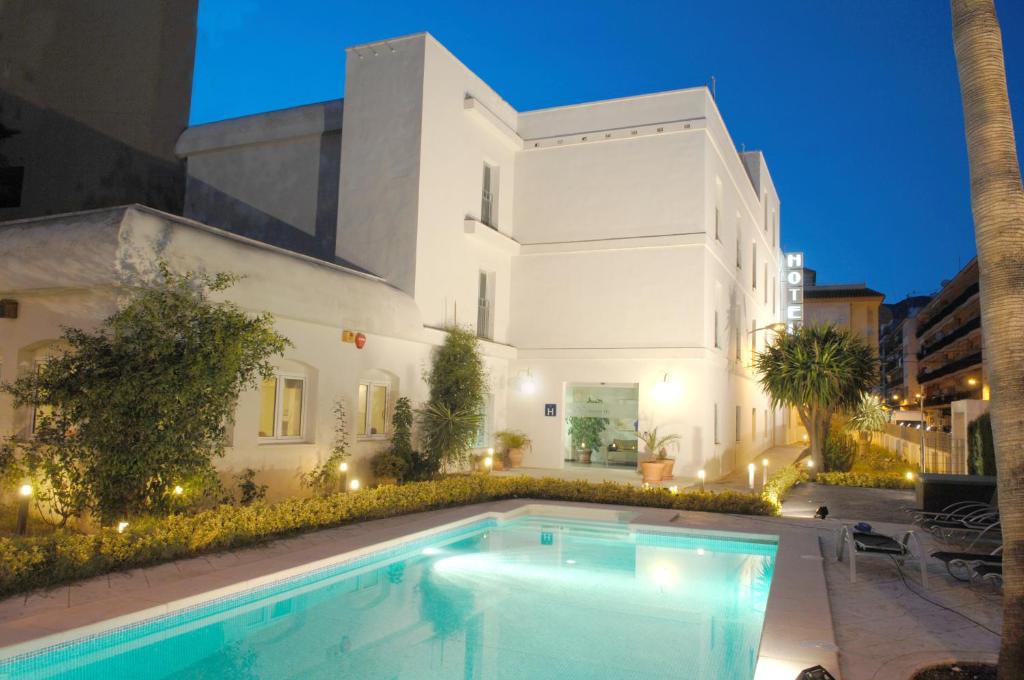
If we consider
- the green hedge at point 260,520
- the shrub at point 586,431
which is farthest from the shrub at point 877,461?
the green hedge at point 260,520

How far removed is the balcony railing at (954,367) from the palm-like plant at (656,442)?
139 feet

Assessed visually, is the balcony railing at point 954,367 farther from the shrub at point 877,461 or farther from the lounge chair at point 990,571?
the lounge chair at point 990,571

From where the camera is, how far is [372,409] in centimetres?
1476

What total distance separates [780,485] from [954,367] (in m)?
49.4

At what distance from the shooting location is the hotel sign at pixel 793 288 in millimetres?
38125

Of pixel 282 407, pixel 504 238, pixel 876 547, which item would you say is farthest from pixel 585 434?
pixel 876 547

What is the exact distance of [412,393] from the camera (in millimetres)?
15461

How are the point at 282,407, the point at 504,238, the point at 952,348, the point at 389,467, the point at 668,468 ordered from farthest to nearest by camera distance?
1. the point at 952,348
2. the point at 504,238
3. the point at 668,468
4. the point at 389,467
5. the point at 282,407

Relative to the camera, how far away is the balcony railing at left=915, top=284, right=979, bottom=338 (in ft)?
178

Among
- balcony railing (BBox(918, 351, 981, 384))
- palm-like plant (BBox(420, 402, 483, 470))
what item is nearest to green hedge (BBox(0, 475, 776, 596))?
palm-like plant (BBox(420, 402, 483, 470))

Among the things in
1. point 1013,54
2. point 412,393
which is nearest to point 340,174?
point 412,393

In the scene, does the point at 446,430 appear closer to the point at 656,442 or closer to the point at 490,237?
the point at 490,237

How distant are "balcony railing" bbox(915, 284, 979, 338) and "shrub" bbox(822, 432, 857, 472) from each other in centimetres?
3851

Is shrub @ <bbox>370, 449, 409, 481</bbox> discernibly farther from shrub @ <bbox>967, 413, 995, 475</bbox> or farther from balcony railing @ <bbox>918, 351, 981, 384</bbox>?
balcony railing @ <bbox>918, 351, 981, 384</bbox>
